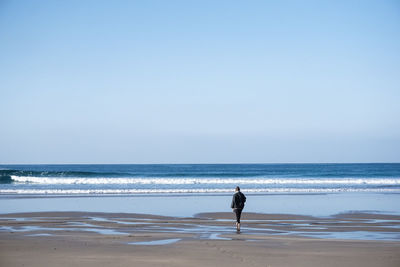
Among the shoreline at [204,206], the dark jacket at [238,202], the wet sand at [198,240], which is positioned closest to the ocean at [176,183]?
the shoreline at [204,206]

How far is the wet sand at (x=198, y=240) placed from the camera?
32.1ft

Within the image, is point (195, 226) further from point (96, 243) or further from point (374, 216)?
point (374, 216)

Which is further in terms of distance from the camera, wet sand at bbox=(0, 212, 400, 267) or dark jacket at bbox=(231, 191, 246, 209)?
dark jacket at bbox=(231, 191, 246, 209)

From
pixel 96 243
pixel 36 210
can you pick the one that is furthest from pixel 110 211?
pixel 96 243

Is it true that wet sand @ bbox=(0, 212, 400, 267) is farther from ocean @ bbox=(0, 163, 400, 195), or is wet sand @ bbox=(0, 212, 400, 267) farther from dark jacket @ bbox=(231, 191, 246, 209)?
ocean @ bbox=(0, 163, 400, 195)

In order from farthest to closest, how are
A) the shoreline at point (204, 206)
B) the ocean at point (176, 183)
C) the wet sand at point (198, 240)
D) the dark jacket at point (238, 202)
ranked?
the ocean at point (176, 183) → the shoreline at point (204, 206) → the dark jacket at point (238, 202) → the wet sand at point (198, 240)

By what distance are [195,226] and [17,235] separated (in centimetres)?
579

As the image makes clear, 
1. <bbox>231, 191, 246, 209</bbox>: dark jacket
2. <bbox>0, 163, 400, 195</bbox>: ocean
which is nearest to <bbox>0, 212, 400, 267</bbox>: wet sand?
<bbox>231, 191, 246, 209</bbox>: dark jacket

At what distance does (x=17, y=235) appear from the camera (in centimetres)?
1345

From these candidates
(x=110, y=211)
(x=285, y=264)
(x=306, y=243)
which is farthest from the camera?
(x=110, y=211)

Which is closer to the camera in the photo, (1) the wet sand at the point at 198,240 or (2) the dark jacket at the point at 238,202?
(1) the wet sand at the point at 198,240

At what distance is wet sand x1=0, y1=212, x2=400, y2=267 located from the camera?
9797 millimetres

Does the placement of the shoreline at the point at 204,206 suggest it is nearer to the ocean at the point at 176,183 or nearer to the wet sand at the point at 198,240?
the wet sand at the point at 198,240

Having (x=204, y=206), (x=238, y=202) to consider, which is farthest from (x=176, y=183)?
(x=238, y=202)
